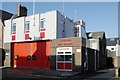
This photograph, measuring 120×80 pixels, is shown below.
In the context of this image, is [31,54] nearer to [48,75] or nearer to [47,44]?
[47,44]

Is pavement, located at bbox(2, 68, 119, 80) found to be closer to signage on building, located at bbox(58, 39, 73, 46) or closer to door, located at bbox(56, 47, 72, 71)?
door, located at bbox(56, 47, 72, 71)

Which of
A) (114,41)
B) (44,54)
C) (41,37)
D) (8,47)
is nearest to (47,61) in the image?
(44,54)

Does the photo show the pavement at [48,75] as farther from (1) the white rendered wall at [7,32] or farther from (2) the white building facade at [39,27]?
(1) the white rendered wall at [7,32]

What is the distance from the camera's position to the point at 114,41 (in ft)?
264

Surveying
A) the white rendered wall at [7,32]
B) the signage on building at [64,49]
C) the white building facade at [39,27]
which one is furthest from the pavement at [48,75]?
the white rendered wall at [7,32]

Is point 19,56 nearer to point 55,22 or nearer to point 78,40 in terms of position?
point 55,22

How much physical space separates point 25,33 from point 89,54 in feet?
31.2

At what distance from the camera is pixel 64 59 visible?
29984 mm

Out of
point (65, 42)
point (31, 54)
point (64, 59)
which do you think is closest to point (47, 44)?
point (31, 54)

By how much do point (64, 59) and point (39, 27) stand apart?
6.33m

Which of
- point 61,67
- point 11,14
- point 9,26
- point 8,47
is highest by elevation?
point 11,14

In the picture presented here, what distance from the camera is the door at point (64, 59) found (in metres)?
29.5

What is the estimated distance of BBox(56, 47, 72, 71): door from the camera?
1163 inches

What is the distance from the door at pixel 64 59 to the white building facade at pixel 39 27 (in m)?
2.38
